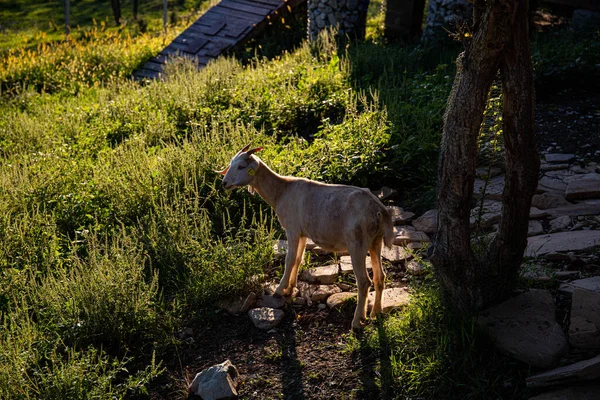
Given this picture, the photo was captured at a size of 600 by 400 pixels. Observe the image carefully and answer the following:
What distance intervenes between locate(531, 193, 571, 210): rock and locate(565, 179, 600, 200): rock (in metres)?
0.09

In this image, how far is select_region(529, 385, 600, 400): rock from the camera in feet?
14.1

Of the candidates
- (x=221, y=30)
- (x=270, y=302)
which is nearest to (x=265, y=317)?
(x=270, y=302)

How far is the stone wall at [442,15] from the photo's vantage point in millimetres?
12633

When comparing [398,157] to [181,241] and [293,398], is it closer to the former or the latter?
[181,241]

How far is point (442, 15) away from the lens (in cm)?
1285

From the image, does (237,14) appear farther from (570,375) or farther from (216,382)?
(570,375)

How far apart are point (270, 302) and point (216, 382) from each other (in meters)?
1.30

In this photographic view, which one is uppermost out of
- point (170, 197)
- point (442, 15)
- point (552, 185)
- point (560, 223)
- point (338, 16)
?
point (442, 15)

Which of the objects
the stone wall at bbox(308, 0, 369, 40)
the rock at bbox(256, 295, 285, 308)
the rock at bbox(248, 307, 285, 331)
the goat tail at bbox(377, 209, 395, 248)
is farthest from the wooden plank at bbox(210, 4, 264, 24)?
the goat tail at bbox(377, 209, 395, 248)

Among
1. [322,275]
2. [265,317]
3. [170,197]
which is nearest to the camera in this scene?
[265,317]

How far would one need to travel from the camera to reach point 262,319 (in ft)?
19.3

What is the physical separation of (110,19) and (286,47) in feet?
30.6

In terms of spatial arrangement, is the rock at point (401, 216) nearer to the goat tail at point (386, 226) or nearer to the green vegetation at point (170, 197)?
the green vegetation at point (170, 197)

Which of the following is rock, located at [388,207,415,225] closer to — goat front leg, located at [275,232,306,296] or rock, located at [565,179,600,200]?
goat front leg, located at [275,232,306,296]
